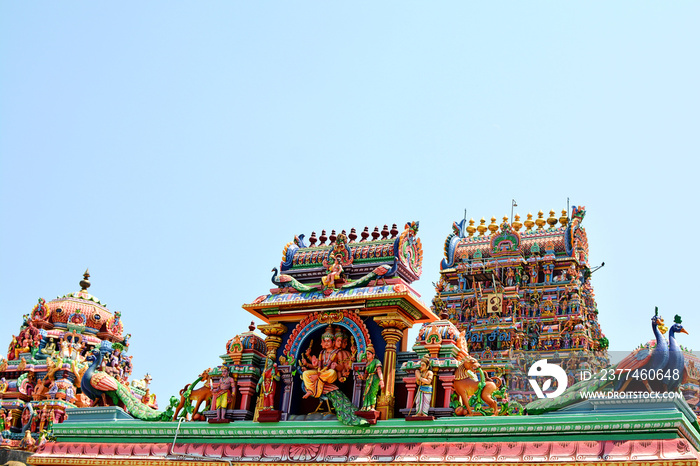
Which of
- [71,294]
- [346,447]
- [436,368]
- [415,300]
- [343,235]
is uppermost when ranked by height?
[71,294]

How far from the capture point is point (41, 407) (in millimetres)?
36875

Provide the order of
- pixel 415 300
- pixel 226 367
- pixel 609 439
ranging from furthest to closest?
pixel 226 367, pixel 415 300, pixel 609 439

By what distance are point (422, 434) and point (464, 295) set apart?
2739 centimetres

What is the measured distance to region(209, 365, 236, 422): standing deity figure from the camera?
68.7 ft

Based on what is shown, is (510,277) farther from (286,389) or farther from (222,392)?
(222,392)

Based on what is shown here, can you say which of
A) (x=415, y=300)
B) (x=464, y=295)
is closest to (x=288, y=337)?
(x=415, y=300)

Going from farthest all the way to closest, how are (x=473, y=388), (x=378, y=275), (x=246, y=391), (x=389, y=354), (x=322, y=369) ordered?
(x=246, y=391) → (x=378, y=275) → (x=322, y=369) → (x=389, y=354) → (x=473, y=388)

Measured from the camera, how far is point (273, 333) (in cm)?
2133

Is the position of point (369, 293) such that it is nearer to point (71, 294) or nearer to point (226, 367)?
point (226, 367)

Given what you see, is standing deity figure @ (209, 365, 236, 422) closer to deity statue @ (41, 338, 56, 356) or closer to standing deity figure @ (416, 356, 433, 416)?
standing deity figure @ (416, 356, 433, 416)

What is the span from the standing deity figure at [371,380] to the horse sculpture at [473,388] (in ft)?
6.25

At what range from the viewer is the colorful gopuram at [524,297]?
4072 cm

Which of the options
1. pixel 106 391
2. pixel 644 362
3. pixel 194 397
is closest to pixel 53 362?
pixel 106 391

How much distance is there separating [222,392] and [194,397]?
1.00 meters
